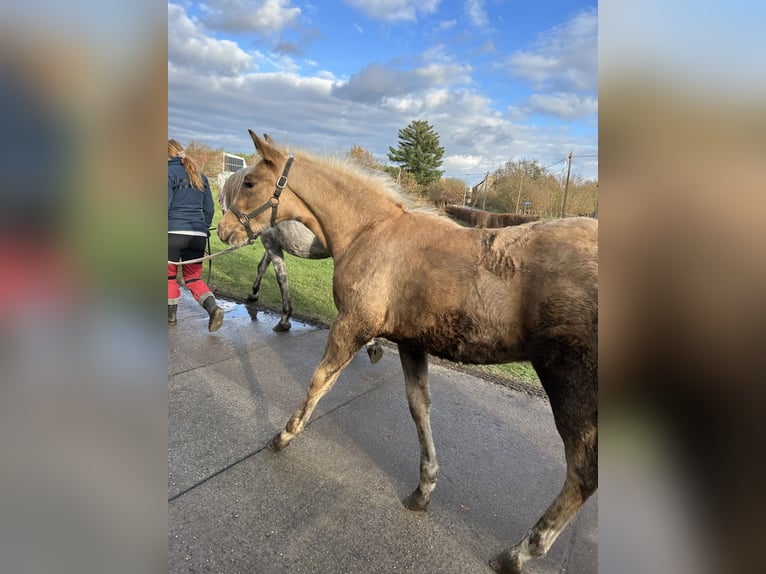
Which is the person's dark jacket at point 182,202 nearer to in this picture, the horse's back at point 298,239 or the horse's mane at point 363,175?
the horse's back at point 298,239

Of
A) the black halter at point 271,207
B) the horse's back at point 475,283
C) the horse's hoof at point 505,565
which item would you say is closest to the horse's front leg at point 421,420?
the horse's back at point 475,283

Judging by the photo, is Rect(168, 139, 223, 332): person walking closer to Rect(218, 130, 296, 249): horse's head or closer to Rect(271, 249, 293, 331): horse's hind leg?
Rect(271, 249, 293, 331): horse's hind leg

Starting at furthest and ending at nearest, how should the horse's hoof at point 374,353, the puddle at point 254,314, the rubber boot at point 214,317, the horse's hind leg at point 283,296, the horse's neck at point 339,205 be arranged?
the puddle at point 254,314 → the horse's hind leg at point 283,296 → the rubber boot at point 214,317 → the horse's hoof at point 374,353 → the horse's neck at point 339,205

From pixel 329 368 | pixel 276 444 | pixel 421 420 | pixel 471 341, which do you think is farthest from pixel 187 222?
pixel 471 341

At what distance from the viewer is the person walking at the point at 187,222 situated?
15.0ft

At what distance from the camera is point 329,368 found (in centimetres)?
255

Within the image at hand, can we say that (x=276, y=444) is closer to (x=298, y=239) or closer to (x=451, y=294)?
(x=451, y=294)

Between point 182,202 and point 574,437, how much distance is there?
4.42m

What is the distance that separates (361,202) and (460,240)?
0.79 meters

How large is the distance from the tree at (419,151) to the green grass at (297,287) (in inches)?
930

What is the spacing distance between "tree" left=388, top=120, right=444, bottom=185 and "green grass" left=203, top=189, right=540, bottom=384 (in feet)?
77.5

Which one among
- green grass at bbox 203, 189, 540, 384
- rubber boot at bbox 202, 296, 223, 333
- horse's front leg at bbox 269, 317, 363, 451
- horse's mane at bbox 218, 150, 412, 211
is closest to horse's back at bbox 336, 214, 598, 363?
horse's front leg at bbox 269, 317, 363, 451
